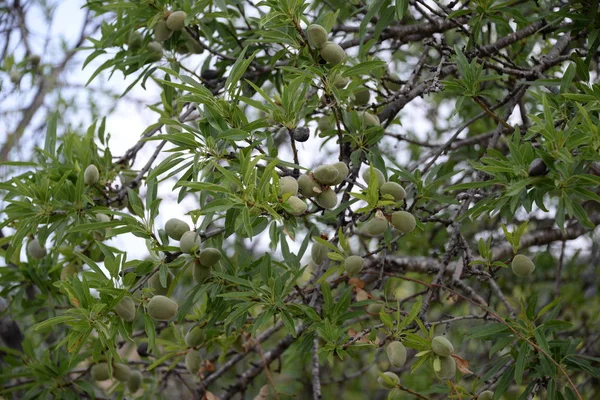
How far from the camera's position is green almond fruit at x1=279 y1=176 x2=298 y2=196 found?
1.23m

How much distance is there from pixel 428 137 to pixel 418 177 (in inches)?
63.0

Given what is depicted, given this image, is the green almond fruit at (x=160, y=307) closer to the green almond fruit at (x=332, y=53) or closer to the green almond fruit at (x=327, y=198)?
the green almond fruit at (x=327, y=198)

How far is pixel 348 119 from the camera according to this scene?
1.50m

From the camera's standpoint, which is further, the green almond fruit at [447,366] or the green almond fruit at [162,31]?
the green almond fruit at [162,31]

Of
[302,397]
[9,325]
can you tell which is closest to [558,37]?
[9,325]

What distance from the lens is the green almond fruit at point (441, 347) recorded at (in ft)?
4.27

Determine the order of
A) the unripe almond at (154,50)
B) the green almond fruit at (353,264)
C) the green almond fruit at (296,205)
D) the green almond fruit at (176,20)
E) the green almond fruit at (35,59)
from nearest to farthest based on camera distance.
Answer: the green almond fruit at (296,205)
the green almond fruit at (353,264)
the green almond fruit at (176,20)
the unripe almond at (154,50)
the green almond fruit at (35,59)

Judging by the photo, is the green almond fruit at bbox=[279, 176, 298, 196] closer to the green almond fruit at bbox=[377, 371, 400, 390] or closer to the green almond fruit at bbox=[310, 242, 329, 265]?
the green almond fruit at bbox=[310, 242, 329, 265]

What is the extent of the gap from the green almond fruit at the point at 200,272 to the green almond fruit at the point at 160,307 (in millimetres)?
79

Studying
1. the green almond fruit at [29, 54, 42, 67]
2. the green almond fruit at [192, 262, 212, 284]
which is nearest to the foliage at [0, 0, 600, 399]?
the green almond fruit at [192, 262, 212, 284]

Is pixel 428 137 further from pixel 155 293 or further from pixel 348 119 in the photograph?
pixel 155 293

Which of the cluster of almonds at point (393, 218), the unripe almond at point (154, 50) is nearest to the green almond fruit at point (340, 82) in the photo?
the cluster of almonds at point (393, 218)

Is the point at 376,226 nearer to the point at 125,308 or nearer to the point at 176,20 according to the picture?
the point at 125,308

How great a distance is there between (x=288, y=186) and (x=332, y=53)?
0.96ft
